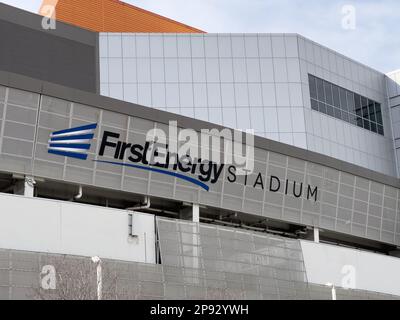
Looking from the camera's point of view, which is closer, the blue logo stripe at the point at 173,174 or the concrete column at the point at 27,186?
the concrete column at the point at 27,186

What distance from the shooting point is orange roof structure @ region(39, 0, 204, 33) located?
59219mm

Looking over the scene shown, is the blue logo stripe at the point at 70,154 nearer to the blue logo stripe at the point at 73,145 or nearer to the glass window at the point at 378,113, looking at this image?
the blue logo stripe at the point at 73,145

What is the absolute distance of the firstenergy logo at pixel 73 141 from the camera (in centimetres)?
3797

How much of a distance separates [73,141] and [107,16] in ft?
82.0

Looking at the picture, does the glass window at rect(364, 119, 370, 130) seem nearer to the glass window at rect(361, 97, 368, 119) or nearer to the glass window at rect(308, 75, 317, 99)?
the glass window at rect(361, 97, 368, 119)

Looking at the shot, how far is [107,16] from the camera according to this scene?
200ft

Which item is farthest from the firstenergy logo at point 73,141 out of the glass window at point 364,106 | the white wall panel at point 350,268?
the glass window at point 364,106

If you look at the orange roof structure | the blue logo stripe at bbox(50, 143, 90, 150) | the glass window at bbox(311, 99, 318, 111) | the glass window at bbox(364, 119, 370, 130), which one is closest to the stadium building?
the blue logo stripe at bbox(50, 143, 90, 150)

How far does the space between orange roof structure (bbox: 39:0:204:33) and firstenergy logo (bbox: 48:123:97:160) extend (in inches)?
847

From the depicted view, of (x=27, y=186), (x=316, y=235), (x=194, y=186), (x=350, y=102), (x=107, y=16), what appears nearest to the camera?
(x=27, y=186)

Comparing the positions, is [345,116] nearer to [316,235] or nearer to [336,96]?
[336,96]

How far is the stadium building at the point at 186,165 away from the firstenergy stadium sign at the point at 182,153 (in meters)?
0.09

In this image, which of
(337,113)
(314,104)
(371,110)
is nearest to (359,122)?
(371,110)
